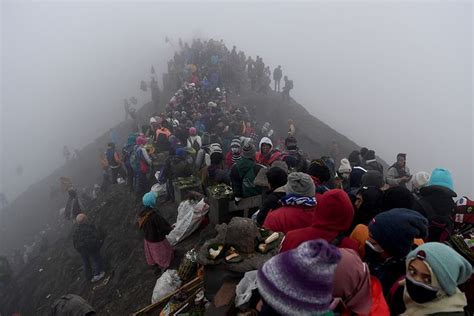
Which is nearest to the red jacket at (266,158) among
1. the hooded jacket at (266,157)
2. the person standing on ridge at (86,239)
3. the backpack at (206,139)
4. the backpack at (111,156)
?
the hooded jacket at (266,157)

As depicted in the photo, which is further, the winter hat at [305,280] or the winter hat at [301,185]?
the winter hat at [301,185]

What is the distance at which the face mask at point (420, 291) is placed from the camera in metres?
2.51

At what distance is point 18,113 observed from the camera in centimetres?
13175

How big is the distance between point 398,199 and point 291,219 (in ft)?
5.07

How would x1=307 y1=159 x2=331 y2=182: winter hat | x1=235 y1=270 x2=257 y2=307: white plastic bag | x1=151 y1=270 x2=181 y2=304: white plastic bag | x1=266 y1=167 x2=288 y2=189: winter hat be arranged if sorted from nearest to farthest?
x1=235 y1=270 x2=257 y2=307: white plastic bag
x1=266 y1=167 x2=288 y2=189: winter hat
x1=151 y1=270 x2=181 y2=304: white plastic bag
x1=307 y1=159 x2=331 y2=182: winter hat

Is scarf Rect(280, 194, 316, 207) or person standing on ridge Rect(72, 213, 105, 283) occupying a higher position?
scarf Rect(280, 194, 316, 207)

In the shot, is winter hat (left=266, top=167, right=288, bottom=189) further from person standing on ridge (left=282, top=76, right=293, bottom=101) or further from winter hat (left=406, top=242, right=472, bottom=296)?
person standing on ridge (left=282, top=76, right=293, bottom=101)

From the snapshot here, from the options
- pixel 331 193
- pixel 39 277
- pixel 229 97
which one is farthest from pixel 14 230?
pixel 331 193

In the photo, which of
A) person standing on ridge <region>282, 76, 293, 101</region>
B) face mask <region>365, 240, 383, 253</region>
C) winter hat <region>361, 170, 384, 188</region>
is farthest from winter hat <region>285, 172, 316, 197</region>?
person standing on ridge <region>282, 76, 293, 101</region>

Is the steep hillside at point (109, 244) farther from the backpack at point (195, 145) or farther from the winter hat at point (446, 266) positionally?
the winter hat at point (446, 266)

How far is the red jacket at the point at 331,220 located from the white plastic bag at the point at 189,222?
4045mm

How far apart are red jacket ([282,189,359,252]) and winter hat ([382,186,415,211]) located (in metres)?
1.17

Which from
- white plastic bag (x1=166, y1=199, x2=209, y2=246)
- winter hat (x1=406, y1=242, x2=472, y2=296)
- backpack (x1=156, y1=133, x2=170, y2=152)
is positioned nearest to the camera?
winter hat (x1=406, y1=242, x2=472, y2=296)

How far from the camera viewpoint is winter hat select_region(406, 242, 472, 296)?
2.46 m
